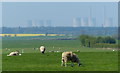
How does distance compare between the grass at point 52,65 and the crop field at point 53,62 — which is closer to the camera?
the grass at point 52,65

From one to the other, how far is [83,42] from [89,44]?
9.92 metres

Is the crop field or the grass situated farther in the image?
the crop field

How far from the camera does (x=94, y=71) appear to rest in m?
18.6

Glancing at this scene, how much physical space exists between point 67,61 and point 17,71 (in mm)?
3743

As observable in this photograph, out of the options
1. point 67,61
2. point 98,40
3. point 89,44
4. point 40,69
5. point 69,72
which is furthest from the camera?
point 98,40

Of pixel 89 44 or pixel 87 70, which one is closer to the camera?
pixel 87 70

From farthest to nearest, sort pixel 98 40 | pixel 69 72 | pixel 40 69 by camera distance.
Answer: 1. pixel 98 40
2. pixel 40 69
3. pixel 69 72

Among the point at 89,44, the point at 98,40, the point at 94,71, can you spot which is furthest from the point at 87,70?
the point at 98,40

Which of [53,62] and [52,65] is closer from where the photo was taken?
[52,65]

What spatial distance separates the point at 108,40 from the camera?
113 metres

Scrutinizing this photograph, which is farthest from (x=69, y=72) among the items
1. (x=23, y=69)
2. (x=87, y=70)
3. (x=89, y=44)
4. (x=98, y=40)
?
(x=98, y=40)

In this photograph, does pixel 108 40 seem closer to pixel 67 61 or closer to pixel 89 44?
pixel 89 44

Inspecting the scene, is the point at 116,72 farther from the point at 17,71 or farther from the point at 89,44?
the point at 89,44

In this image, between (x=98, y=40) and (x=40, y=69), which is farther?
(x=98, y=40)
